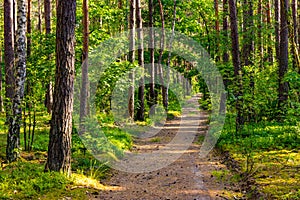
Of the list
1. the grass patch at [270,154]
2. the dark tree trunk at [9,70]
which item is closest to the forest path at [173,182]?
the grass patch at [270,154]

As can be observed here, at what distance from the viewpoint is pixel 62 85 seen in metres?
8.40

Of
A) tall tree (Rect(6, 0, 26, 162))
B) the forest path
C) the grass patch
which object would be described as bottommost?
the forest path

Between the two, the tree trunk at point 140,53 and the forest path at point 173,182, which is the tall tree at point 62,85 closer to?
the forest path at point 173,182

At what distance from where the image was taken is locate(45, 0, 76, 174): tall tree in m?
8.34

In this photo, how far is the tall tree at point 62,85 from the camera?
834cm

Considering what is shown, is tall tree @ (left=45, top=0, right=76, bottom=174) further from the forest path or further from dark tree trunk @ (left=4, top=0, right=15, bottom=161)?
dark tree trunk @ (left=4, top=0, right=15, bottom=161)

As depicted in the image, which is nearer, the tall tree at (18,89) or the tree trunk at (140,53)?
the tall tree at (18,89)

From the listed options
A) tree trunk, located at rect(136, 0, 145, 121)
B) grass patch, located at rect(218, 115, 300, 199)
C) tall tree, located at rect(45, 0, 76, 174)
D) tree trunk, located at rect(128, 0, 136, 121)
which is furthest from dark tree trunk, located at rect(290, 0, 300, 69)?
tree trunk, located at rect(136, 0, 145, 121)

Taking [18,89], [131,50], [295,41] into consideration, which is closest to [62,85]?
[18,89]

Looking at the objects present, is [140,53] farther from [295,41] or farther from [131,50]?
[295,41]

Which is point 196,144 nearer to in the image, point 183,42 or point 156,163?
point 156,163

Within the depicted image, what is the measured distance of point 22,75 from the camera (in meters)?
9.83

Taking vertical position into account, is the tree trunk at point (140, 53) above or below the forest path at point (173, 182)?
above

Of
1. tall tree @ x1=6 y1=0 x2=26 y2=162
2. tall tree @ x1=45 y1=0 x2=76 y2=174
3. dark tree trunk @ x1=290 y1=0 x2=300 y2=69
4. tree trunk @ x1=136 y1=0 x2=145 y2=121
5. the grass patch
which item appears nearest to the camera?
the grass patch
